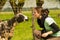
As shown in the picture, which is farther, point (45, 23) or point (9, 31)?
point (9, 31)

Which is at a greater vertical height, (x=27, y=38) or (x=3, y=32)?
(x=3, y=32)

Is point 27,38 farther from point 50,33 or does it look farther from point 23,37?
point 50,33

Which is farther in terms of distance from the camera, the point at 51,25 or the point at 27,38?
the point at 27,38

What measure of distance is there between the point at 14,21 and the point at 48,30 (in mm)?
1434

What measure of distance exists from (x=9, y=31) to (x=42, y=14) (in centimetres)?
147

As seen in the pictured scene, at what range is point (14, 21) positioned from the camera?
727 cm

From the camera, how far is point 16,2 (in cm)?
1719

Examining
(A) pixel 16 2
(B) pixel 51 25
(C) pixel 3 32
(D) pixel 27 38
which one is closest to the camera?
(B) pixel 51 25

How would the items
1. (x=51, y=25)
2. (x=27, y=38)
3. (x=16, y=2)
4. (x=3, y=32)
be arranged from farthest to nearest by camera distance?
(x=16, y=2), (x=27, y=38), (x=3, y=32), (x=51, y=25)

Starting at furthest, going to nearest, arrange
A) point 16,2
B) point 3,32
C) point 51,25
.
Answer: point 16,2 → point 3,32 → point 51,25

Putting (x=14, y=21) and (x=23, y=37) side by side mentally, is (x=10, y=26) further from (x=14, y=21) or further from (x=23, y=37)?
(x=23, y=37)

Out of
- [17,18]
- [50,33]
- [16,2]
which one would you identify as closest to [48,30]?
[50,33]

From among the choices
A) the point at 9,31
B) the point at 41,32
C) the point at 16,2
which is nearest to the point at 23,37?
the point at 9,31

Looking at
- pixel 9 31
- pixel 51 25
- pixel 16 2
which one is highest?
pixel 51 25
